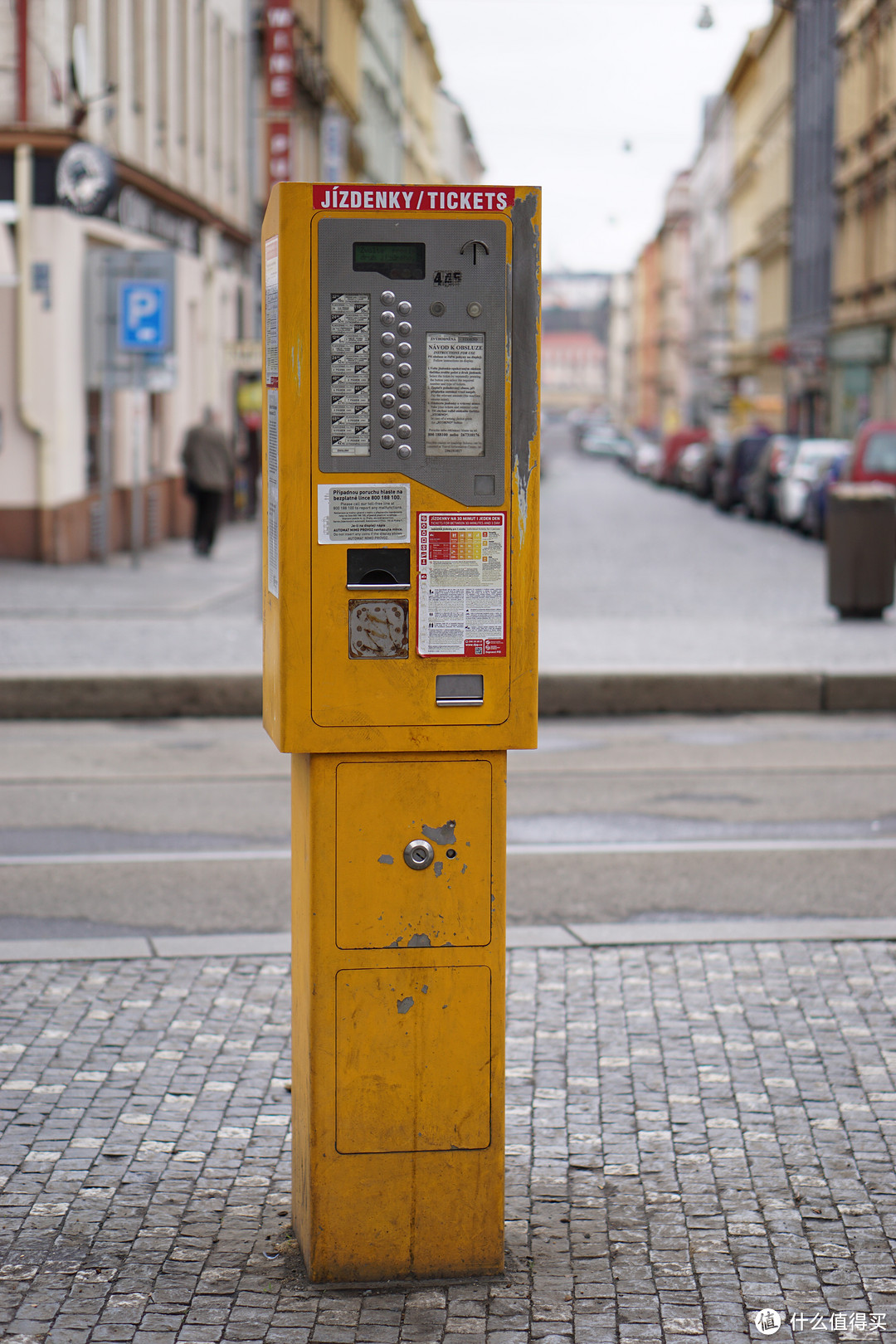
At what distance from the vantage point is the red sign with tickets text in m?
3.48

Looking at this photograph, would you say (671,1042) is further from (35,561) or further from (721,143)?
(721,143)

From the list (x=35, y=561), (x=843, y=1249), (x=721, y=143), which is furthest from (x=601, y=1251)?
(x=721, y=143)

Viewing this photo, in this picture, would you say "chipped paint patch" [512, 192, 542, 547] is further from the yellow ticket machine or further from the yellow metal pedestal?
the yellow metal pedestal

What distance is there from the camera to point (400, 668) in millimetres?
3619

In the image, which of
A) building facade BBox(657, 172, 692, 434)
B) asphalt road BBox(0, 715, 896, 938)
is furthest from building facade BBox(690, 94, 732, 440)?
asphalt road BBox(0, 715, 896, 938)

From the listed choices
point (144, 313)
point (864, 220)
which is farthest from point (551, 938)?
point (864, 220)

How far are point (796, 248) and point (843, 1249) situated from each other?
218ft

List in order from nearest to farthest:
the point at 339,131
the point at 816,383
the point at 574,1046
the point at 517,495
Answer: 1. the point at 517,495
2. the point at 574,1046
3. the point at 339,131
4. the point at 816,383

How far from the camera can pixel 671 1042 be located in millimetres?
5324

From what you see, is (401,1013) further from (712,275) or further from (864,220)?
(712,275)

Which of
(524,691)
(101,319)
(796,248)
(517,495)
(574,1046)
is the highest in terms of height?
(796,248)

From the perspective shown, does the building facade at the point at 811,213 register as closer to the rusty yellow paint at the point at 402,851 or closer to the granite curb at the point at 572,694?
the granite curb at the point at 572,694

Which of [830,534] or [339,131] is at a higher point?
[339,131]

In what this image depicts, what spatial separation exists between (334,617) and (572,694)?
864 centimetres
